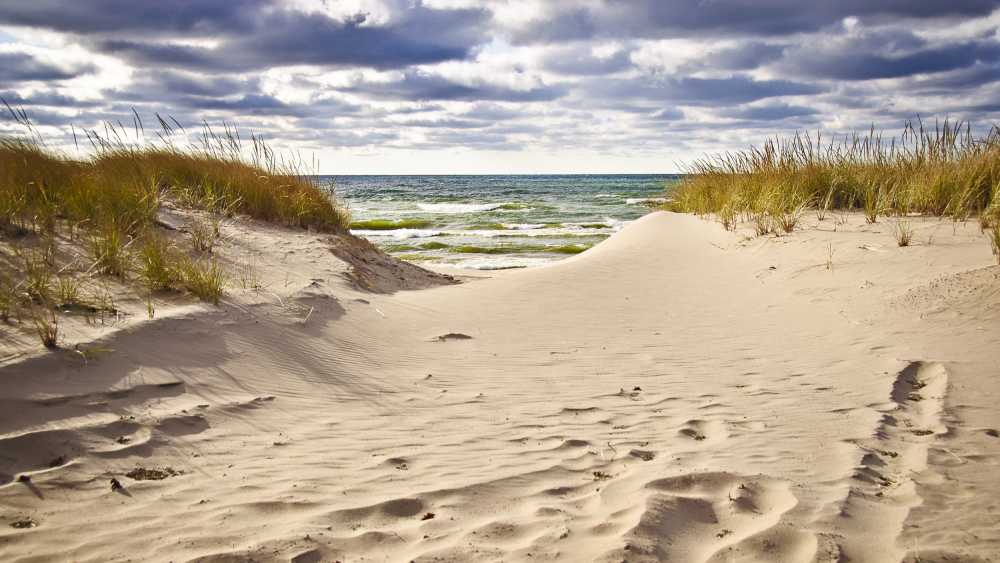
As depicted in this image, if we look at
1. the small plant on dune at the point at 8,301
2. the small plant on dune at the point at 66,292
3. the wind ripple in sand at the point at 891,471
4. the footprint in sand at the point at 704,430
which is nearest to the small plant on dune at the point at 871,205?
the wind ripple in sand at the point at 891,471

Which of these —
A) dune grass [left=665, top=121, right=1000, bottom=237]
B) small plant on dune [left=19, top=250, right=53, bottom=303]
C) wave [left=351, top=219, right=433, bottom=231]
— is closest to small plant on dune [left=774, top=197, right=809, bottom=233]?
dune grass [left=665, top=121, right=1000, bottom=237]

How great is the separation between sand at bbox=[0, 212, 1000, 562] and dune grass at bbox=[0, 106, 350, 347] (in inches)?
18.7

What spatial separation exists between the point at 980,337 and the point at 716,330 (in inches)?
76.3

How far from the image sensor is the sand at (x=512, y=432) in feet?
8.03

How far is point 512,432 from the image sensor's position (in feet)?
11.7

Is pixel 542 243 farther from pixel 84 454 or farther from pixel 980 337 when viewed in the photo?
pixel 84 454

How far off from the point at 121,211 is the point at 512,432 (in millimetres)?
4828

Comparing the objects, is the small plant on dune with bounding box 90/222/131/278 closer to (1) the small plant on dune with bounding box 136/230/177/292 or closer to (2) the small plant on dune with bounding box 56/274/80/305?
(1) the small plant on dune with bounding box 136/230/177/292

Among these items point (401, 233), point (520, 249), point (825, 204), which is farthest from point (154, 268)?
point (401, 233)

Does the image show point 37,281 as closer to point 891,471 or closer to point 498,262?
point 891,471

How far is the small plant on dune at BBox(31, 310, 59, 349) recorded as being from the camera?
3.72 metres

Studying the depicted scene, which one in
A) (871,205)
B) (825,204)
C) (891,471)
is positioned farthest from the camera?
(825,204)

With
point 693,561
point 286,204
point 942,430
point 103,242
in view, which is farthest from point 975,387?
point 286,204

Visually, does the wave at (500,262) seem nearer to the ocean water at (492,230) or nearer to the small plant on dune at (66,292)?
the ocean water at (492,230)
